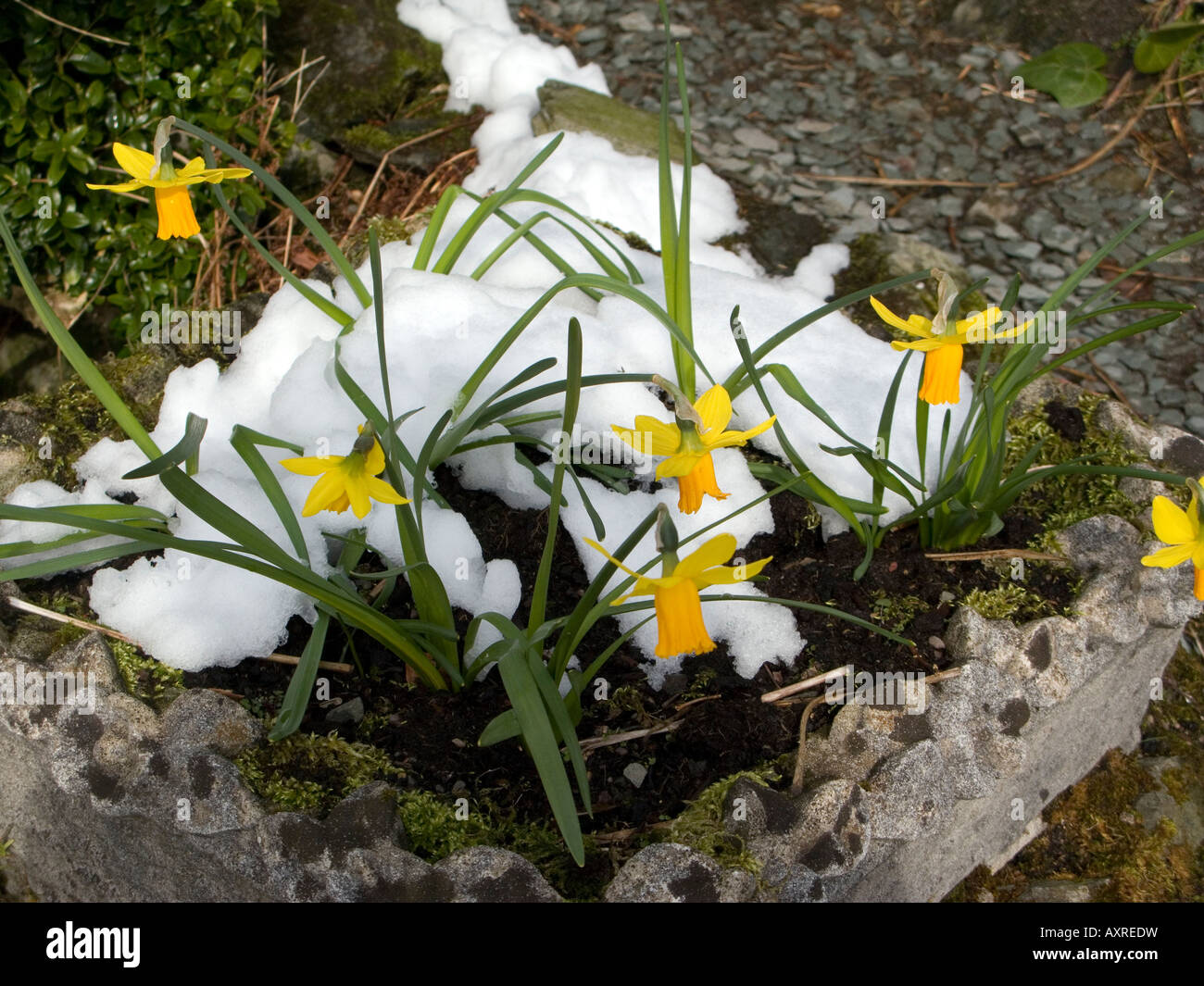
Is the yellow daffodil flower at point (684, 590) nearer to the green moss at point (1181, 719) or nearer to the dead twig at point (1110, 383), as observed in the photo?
the green moss at point (1181, 719)

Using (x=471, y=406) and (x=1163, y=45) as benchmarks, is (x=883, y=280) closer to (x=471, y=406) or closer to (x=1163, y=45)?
(x=471, y=406)

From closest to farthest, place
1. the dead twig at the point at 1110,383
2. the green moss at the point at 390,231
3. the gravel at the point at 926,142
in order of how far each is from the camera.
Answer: the green moss at the point at 390,231 < the dead twig at the point at 1110,383 < the gravel at the point at 926,142

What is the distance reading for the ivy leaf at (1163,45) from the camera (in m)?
3.41

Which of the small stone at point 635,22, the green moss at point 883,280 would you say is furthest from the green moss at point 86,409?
the small stone at point 635,22

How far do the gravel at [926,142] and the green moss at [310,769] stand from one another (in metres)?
1.96

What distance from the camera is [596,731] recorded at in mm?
1646

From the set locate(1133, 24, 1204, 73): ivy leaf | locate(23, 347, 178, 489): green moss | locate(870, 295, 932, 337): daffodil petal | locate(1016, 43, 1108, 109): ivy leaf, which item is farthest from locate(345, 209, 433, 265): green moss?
locate(1133, 24, 1204, 73): ivy leaf

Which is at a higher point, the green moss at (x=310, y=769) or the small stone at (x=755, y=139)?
the small stone at (x=755, y=139)

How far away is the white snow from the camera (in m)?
1.70

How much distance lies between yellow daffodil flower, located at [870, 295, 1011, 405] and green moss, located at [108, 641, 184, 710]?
1.14 meters

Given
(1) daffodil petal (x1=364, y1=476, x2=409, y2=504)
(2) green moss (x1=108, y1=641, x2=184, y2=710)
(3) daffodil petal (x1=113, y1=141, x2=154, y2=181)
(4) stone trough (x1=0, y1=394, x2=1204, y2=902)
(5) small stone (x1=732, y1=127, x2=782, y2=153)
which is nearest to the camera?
(1) daffodil petal (x1=364, y1=476, x2=409, y2=504)

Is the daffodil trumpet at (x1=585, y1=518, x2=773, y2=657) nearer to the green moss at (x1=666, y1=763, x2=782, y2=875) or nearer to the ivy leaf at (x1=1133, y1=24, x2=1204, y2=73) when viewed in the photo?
the green moss at (x1=666, y1=763, x2=782, y2=875)
